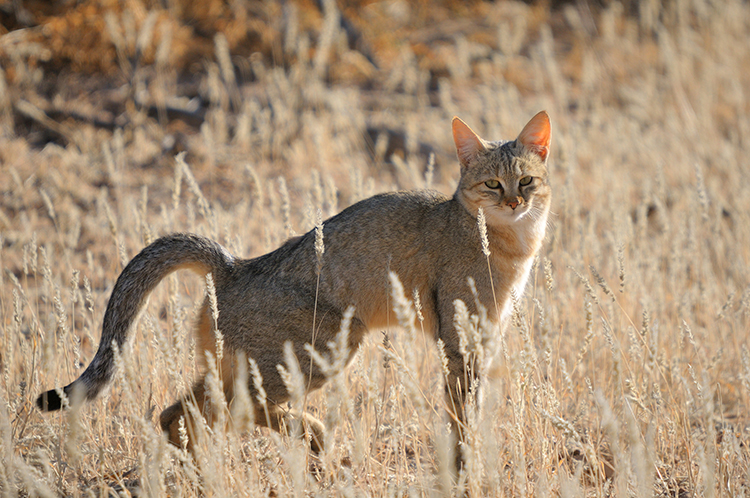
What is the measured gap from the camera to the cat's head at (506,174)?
3.54 meters

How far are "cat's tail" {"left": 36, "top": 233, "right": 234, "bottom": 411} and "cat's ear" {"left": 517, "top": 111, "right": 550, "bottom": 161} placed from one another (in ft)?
6.30

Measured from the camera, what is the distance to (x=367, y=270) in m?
3.39

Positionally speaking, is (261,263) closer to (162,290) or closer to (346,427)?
(346,427)

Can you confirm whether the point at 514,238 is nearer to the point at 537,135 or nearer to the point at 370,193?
the point at 537,135

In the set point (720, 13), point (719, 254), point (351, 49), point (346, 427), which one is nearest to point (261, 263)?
point (346, 427)

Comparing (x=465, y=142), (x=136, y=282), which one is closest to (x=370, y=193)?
(x=465, y=142)

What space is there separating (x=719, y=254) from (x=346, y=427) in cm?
391

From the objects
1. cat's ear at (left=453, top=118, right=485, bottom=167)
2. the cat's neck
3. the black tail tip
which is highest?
cat's ear at (left=453, top=118, right=485, bottom=167)

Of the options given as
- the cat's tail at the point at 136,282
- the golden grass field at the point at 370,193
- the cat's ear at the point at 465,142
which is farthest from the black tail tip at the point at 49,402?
the cat's ear at the point at 465,142

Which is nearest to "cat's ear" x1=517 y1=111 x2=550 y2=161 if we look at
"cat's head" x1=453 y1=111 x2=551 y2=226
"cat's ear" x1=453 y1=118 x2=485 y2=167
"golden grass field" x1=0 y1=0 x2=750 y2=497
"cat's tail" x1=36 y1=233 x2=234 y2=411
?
"cat's head" x1=453 y1=111 x2=551 y2=226

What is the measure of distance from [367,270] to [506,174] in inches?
39.7

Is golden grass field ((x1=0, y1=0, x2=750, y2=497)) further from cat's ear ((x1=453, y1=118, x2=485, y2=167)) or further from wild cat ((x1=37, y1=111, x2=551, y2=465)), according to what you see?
cat's ear ((x1=453, y1=118, x2=485, y2=167))

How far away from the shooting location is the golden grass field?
2623mm

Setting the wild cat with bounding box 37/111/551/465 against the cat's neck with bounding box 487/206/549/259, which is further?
the cat's neck with bounding box 487/206/549/259
